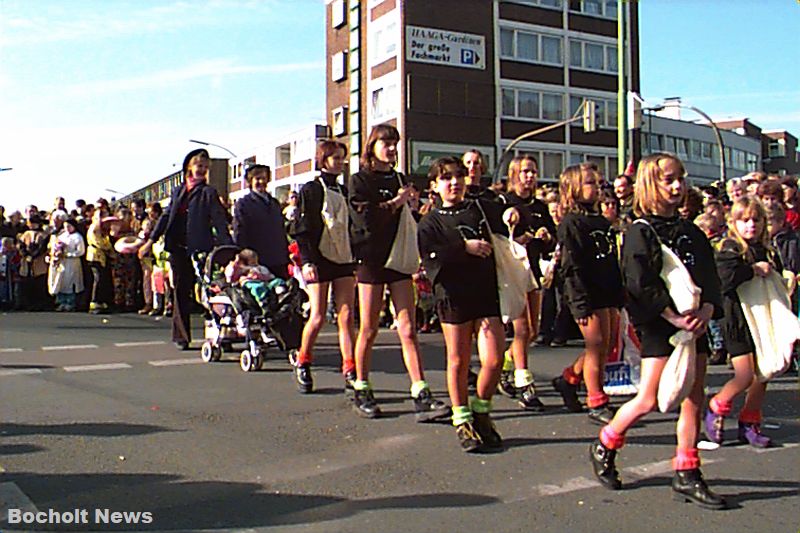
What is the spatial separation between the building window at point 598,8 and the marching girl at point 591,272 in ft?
173

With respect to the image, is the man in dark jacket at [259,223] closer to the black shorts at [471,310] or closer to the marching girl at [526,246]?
the marching girl at [526,246]

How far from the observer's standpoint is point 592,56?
57.7 metres

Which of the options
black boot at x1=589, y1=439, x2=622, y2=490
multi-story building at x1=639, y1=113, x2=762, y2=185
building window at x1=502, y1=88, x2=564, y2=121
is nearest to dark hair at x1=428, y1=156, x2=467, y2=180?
black boot at x1=589, y1=439, x2=622, y2=490

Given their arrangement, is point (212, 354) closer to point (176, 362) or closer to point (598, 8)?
point (176, 362)

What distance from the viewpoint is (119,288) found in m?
16.3

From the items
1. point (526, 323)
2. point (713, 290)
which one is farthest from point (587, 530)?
point (526, 323)

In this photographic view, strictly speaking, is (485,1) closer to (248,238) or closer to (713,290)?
(248,238)

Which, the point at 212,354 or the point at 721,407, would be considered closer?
the point at 721,407

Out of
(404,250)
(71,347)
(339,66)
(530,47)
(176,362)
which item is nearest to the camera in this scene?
(404,250)

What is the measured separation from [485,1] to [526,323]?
4841cm

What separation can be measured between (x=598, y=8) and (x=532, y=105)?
8.18 metres

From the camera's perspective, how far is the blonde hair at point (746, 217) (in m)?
5.96

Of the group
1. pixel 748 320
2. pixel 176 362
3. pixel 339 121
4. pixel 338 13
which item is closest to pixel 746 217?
pixel 748 320

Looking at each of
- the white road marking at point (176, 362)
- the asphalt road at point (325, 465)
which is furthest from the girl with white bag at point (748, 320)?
the white road marking at point (176, 362)
